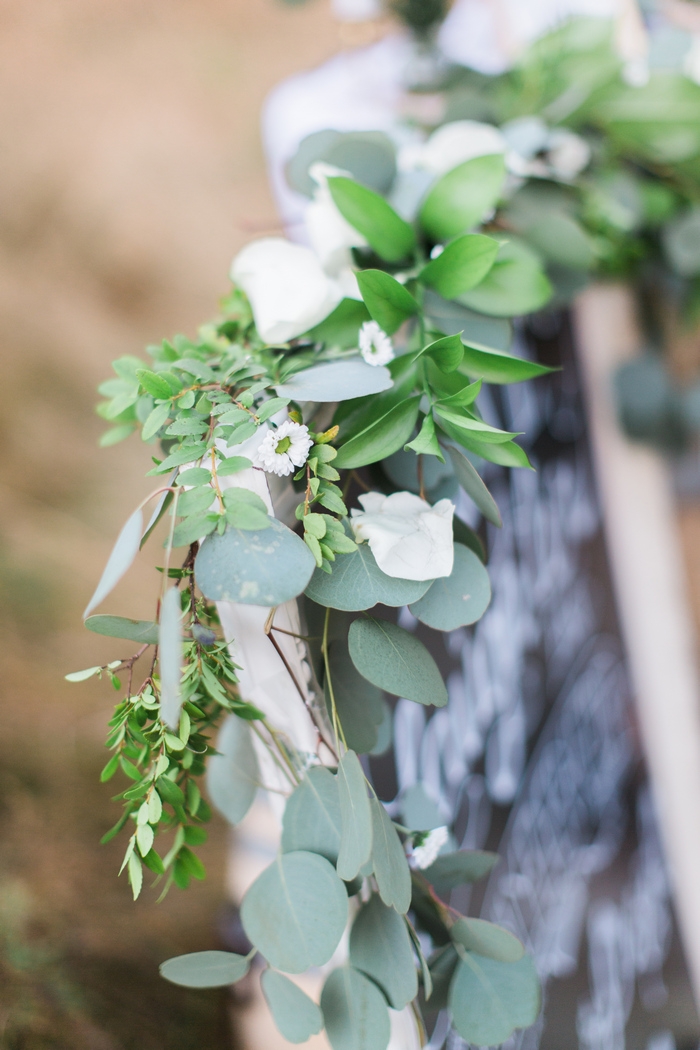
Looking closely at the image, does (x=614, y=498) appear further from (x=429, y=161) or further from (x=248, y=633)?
(x=248, y=633)

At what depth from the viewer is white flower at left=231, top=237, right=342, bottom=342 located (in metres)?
0.38

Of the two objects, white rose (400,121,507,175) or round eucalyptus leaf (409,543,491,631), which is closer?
round eucalyptus leaf (409,543,491,631)

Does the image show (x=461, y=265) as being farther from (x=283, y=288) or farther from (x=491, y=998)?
(x=491, y=998)

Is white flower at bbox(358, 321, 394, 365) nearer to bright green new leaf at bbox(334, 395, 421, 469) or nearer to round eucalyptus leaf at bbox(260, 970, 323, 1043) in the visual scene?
bright green new leaf at bbox(334, 395, 421, 469)

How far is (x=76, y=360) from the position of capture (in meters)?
0.96

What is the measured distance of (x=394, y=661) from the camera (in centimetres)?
30

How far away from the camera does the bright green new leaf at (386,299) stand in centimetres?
33

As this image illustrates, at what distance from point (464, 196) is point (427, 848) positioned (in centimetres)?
45

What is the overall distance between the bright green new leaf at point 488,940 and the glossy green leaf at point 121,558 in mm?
304

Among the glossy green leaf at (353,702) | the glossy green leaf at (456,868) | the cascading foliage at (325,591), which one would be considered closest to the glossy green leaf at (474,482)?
the cascading foliage at (325,591)

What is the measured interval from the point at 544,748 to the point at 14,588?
726mm

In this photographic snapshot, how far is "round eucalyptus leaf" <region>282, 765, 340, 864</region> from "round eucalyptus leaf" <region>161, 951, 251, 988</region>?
68 millimetres

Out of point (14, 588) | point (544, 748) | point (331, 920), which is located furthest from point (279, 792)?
point (14, 588)

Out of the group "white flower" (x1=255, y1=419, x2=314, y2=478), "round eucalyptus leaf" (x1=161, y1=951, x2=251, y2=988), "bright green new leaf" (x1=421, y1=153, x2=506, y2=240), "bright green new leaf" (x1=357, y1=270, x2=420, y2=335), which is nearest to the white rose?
"bright green new leaf" (x1=421, y1=153, x2=506, y2=240)
